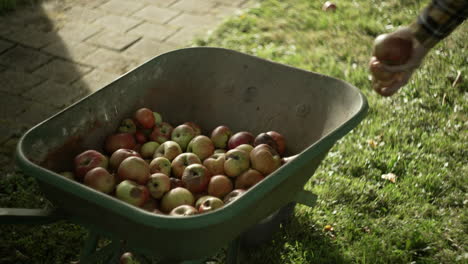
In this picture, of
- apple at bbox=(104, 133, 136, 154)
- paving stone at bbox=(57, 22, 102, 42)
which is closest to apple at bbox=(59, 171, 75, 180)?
apple at bbox=(104, 133, 136, 154)

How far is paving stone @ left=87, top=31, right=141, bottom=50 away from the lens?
16.7 feet

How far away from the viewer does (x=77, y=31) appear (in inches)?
209

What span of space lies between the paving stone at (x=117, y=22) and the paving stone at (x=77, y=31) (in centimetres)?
11

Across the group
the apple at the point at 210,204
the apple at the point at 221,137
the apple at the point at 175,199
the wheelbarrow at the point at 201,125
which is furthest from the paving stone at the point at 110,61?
the apple at the point at 210,204

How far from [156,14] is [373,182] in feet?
10.6

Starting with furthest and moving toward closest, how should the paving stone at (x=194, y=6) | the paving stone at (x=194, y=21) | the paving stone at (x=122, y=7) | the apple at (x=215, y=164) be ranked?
the paving stone at (x=194, y=6) < the paving stone at (x=122, y=7) < the paving stone at (x=194, y=21) < the apple at (x=215, y=164)

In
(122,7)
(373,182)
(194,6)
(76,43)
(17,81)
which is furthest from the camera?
(194,6)

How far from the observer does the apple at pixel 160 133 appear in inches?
106

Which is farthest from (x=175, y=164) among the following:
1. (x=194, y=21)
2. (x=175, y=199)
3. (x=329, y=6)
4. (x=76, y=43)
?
(x=329, y=6)

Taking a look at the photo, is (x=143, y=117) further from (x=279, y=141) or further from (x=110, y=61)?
(x=110, y=61)

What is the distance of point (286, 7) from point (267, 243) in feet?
11.7

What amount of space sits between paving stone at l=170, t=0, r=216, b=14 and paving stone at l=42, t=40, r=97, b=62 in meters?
1.26

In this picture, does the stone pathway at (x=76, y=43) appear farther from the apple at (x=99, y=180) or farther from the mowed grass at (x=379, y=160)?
the apple at (x=99, y=180)

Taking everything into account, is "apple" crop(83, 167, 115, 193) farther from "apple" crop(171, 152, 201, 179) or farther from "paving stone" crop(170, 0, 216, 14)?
"paving stone" crop(170, 0, 216, 14)
